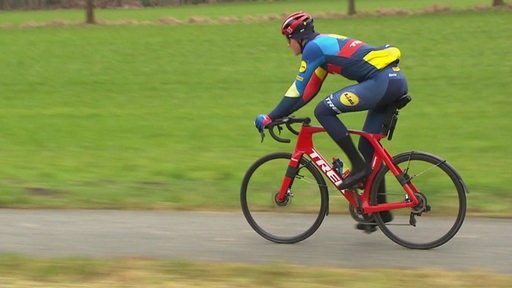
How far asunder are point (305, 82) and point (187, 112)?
9695 mm

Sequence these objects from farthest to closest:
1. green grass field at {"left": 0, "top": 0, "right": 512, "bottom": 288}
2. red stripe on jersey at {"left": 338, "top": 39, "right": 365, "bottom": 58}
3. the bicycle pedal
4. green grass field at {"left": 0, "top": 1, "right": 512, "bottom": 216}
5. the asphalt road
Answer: green grass field at {"left": 0, "top": 1, "right": 512, "bottom": 216}, the bicycle pedal, red stripe on jersey at {"left": 338, "top": 39, "right": 365, "bottom": 58}, the asphalt road, green grass field at {"left": 0, "top": 0, "right": 512, "bottom": 288}

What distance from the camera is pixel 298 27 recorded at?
5863mm

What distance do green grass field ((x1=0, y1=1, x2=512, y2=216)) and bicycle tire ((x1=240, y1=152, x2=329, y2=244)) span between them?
3.09ft

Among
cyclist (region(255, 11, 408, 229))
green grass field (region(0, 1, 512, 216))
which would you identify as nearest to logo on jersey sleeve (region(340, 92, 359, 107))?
cyclist (region(255, 11, 408, 229))

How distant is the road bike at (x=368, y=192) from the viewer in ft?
19.6

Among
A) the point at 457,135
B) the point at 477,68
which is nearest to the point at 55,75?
the point at 477,68

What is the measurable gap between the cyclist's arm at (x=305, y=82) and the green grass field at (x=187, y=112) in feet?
5.80

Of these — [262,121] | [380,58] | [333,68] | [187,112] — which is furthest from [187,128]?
[380,58]

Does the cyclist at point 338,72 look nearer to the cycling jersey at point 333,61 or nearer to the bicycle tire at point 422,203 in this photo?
the cycling jersey at point 333,61

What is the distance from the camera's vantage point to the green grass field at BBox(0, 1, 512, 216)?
8375mm

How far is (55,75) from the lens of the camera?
22.2 meters

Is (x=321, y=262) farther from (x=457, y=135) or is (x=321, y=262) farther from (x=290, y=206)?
(x=457, y=135)

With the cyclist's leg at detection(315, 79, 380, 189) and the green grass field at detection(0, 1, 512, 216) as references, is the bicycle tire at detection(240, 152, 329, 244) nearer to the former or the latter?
the cyclist's leg at detection(315, 79, 380, 189)

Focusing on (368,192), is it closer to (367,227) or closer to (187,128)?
(367,227)
